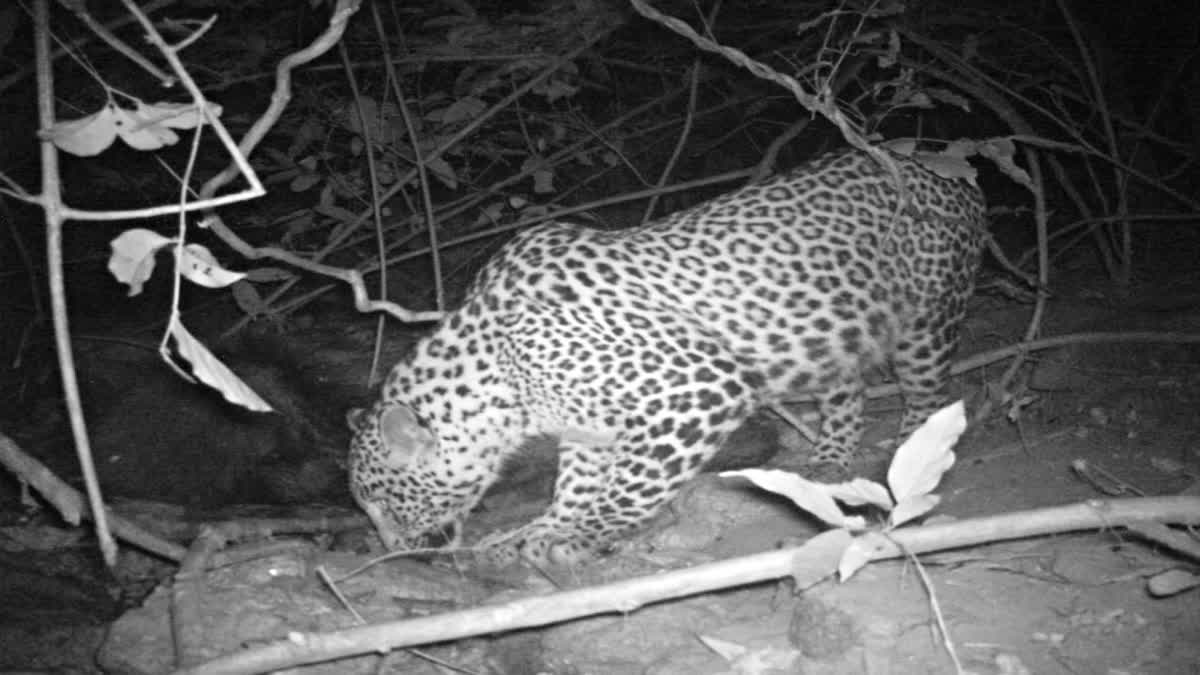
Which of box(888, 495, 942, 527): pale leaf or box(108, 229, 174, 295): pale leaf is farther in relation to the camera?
box(888, 495, 942, 527): pale leaf

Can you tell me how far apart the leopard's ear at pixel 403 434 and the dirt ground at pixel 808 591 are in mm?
503

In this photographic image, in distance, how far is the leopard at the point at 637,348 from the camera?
4.81 metres

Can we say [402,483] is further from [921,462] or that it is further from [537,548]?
[921,462]

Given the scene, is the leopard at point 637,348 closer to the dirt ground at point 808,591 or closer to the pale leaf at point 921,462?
the dirt ground at point 808,591

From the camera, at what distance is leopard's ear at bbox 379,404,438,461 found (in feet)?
16.0

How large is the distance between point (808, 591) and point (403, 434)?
213cm

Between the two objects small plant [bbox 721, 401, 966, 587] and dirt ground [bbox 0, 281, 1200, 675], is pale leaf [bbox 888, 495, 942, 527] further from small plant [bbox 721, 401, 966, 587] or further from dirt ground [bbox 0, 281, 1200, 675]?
dirt ground [bbox 0, 281, 1200, 675]

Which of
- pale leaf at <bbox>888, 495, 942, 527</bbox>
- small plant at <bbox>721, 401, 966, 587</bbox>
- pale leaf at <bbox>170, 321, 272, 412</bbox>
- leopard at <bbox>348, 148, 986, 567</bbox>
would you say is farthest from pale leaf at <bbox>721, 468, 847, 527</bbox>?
leopard at <bbox>348, 148, 986, 567</bbox>

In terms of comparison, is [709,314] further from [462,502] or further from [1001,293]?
[1001,293]

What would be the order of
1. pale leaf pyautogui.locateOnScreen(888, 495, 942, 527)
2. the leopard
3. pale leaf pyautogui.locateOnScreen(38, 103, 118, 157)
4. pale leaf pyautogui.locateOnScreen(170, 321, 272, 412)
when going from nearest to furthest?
pale leaf pyautogui.locateOnScreen(170, 321, 272, 412)
pale leaf pyautogui.locateOnScreen(38, 103, 118, 157)
pale leaf pyautogui.locateOnScreen(888, 495, 942, 527)
the leopard

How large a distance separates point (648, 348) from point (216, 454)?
10.2 ft

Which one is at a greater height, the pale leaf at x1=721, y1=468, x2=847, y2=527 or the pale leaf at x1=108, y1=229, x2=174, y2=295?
the pale leaf at x1=108, y1=229, x2=174, y2=295

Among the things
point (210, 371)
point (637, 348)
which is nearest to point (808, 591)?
point (637, 348)

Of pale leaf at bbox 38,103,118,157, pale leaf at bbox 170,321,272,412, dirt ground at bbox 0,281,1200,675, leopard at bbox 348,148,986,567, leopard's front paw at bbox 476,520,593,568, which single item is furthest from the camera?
leopard's front paw at bbox 476,520,593,568
